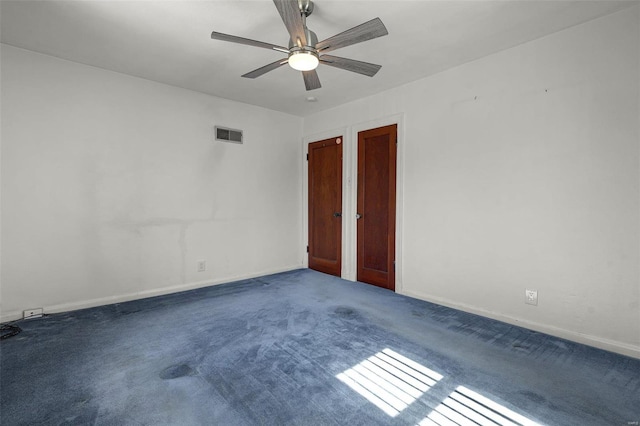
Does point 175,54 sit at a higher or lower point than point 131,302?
higher

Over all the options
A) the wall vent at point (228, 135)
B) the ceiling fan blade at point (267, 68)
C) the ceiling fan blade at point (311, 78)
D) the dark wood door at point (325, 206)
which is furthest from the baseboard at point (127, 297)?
the ceiling fan blade at point (311, 78)

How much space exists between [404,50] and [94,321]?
406 cm

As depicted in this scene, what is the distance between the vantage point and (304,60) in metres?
2.25

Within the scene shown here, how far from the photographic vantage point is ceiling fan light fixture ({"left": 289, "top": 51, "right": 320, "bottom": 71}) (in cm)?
221

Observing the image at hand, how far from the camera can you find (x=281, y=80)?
3.67 meters

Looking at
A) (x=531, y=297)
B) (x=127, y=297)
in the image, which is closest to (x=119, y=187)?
(x=127, y=297)

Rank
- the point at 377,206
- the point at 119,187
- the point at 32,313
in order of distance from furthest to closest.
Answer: the point at 377,206 < the point at 119,187 < the point at 32,313

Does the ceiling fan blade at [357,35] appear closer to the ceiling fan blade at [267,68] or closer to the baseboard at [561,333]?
the ceiling fan blade at [267,68]

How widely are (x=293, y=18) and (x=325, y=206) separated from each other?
10.8 feet

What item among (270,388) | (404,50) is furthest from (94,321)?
(404,50)

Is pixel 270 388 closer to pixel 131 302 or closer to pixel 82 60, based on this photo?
pixel 131 302

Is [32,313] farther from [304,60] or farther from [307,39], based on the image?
[307,39]

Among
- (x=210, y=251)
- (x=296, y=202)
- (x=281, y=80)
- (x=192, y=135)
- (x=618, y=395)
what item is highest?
(x=281, y=80)

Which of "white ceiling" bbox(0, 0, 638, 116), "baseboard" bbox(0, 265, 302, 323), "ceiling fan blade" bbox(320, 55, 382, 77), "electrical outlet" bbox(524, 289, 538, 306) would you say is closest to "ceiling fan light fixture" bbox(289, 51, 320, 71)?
"ceiling fan blade" bbox(320, 55, 382, 77)
